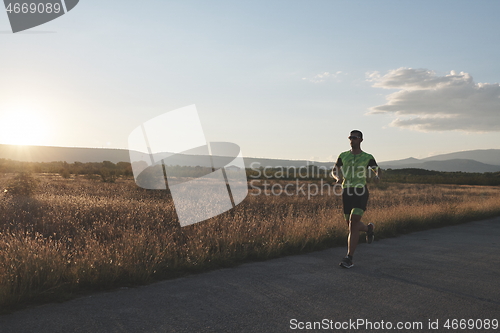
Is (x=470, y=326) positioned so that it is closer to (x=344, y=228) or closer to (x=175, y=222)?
(x=344, y=228)

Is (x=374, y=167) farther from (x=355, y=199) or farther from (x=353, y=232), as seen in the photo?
(x=353, y=232)

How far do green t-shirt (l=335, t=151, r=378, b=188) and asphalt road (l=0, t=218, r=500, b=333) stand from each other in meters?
1.41

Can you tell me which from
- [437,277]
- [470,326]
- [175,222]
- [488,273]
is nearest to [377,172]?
[437,277]

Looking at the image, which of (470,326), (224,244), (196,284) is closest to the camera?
(470,326)

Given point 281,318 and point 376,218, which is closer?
point 281,318

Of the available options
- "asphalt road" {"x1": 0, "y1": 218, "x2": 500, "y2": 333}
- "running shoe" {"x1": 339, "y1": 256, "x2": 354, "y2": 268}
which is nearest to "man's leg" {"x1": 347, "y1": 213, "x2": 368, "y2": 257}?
"running shoe" {"x1": 339, "y1": 256, "x2": 354, "y2": 268}

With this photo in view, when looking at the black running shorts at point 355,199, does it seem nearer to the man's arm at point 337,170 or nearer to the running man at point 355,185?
the running man at point 355,185

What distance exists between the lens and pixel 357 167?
633 centimetres

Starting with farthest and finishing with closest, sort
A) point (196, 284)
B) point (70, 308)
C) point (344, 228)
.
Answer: point (344, 228) < point (196, 284) < point (70, 308)

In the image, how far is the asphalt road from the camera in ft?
12.2

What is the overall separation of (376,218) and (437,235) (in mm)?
1670

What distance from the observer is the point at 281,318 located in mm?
3869

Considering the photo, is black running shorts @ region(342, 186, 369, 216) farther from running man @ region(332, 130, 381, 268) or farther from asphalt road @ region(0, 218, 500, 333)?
asphalt road @ region(0, 218, 500, 333)

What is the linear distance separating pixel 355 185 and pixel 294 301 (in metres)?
2.58
